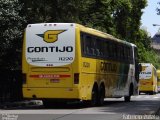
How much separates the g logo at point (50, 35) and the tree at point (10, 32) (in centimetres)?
451

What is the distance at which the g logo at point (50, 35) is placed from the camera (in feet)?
77.9

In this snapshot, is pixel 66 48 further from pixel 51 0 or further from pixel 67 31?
pixel 51 0

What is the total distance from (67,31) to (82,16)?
1762cm

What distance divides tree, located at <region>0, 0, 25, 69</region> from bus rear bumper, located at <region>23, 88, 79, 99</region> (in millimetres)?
5025

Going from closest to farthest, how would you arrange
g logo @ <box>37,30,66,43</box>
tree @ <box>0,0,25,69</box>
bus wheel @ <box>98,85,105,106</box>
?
1. g logo @ <box>37,30,66,43</box>
2. bus wheel @ <box>98,85,105,106</box>
3. tree @ <box>0,0,25,69</box>

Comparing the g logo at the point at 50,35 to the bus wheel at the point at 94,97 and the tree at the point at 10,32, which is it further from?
the tree at the point at 10,32

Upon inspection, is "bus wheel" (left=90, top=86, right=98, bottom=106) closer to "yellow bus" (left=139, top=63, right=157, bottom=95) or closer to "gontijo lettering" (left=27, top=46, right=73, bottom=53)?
"gontijo lettering" (left=27, top=46, right=73, bottom=53)

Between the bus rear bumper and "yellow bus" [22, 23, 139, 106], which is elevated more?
"yellow bus" [22, 23, 139, 106]

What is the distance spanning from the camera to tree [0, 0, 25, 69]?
28.0 meters

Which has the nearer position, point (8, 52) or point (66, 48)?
point (66, 48)

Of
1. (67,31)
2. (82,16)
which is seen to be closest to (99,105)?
(67,31)

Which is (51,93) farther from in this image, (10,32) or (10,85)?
(10,85)

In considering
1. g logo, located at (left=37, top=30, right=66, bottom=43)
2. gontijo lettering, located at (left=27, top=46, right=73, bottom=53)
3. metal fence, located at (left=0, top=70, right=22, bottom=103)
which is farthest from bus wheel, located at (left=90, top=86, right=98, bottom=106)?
metal fence, located at (left=0, top=70, right=22, bottom=103)

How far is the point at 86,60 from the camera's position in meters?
24.5
